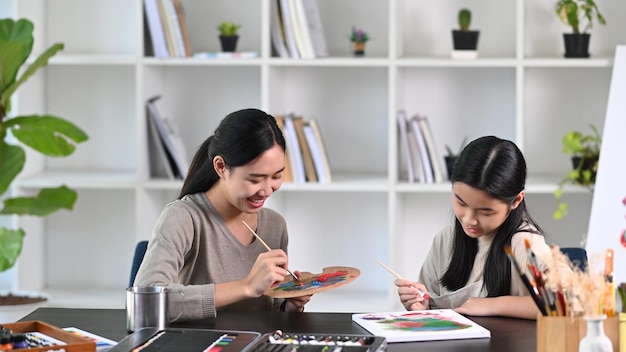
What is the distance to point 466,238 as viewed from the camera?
2.46 m

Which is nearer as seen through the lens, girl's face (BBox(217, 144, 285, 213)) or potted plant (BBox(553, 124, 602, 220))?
girl's face (BBox(217, 144, 285, 213))

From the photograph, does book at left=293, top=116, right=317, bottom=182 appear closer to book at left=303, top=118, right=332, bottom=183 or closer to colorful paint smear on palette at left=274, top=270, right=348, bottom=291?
book at left=303, top=118, right=332, bottom=183

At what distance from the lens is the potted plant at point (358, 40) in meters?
3.83

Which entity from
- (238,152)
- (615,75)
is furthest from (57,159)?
(615,75)

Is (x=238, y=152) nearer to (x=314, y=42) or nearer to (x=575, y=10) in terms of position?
(x=314, y=42)

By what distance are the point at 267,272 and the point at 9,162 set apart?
1764 mm

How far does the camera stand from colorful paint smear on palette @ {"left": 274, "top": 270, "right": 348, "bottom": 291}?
7.43 ft

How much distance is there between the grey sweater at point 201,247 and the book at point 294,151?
1.12 meters

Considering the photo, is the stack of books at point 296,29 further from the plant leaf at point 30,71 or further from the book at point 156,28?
the plant leaf at point 30,71

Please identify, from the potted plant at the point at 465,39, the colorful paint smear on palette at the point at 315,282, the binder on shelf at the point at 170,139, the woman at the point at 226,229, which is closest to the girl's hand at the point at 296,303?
the woman at the point at 226,229

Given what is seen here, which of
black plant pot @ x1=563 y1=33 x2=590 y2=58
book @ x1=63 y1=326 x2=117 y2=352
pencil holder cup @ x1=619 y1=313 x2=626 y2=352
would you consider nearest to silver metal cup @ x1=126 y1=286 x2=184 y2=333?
book @ x1=63 y1=326 x2=117 y2=352

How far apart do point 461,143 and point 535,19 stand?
22.3 inches

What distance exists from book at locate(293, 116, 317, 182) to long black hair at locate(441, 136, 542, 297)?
142 centimetres

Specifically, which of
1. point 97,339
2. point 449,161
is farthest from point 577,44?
point 97,339
